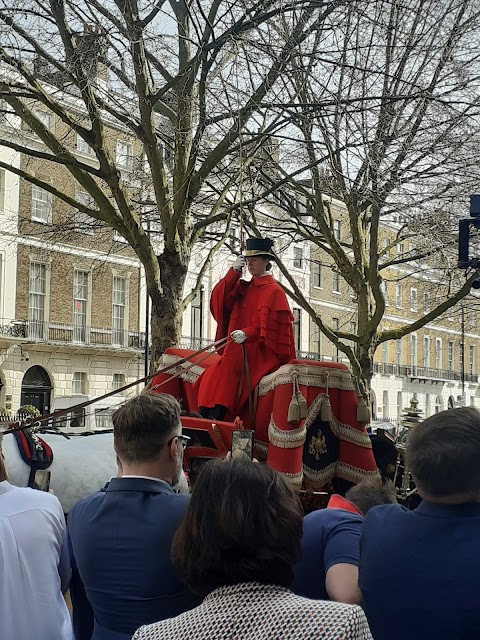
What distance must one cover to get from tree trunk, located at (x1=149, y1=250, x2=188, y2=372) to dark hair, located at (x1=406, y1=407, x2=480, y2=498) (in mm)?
9509

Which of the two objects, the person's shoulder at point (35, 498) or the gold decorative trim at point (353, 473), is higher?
the person's shoulder at point (35, 498)

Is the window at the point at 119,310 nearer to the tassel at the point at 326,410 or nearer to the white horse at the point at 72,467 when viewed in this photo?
the white horse at the point at 72,467

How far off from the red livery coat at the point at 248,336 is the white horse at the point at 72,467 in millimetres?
917

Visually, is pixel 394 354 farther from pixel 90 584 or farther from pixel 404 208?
pixel 90 584

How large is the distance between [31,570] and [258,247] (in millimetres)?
4591

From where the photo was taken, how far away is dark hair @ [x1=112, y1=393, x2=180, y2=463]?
320cm

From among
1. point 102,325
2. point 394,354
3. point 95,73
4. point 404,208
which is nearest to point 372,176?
point 404,208

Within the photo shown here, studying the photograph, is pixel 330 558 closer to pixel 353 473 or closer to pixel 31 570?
pixel 31 570

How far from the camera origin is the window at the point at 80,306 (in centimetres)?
3775

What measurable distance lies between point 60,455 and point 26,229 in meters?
28.8

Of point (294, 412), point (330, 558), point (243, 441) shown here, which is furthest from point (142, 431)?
point (294, 412)

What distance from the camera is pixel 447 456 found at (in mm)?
2779

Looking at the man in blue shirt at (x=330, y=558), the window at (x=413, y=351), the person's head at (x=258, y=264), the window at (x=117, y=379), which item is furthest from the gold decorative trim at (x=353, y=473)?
the window at (x=413, y=351)

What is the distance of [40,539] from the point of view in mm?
3260
